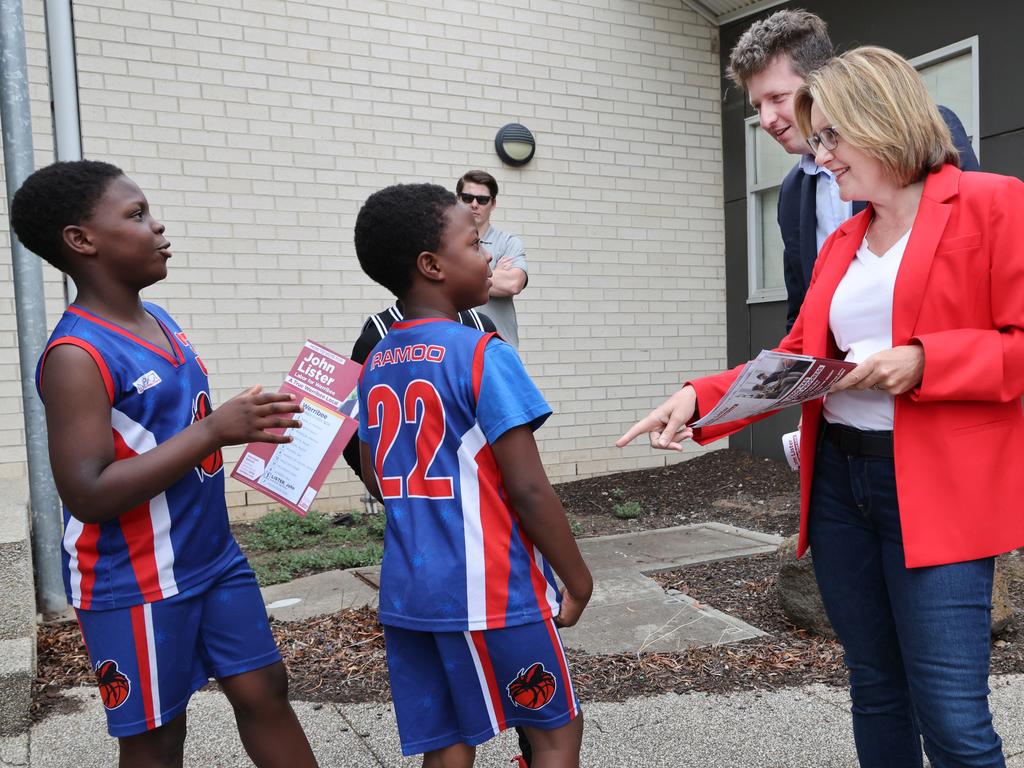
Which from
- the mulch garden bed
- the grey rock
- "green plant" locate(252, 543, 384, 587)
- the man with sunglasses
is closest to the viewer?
the mulch garden bed

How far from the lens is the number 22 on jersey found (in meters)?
2.02

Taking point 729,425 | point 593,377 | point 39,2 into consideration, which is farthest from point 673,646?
point 39,2

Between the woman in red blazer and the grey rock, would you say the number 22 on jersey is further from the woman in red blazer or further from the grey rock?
the grey rock

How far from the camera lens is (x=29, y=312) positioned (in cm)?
448

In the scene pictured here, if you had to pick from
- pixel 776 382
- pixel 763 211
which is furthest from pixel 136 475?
pixel 763 211

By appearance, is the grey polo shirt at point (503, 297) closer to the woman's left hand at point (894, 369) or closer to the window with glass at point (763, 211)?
the woman's left hand at point (894, 369)

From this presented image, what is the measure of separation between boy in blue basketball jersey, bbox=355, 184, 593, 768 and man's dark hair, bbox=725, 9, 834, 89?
141 cm

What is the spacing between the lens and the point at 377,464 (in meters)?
2.14

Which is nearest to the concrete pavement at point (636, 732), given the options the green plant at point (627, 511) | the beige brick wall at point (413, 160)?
the green plant at point (627, 511)

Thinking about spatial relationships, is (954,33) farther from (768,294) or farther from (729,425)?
(729,425)

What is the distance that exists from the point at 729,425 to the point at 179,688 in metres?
1.51

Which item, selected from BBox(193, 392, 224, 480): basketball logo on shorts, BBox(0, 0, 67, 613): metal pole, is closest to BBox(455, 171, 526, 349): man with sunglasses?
BBox(0, 0, 67, 613): metal pole

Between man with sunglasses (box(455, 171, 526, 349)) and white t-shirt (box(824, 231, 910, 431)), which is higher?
man with sunglasses (box(455, 171, 526, 349))

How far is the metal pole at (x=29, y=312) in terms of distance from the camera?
14.1 ft
